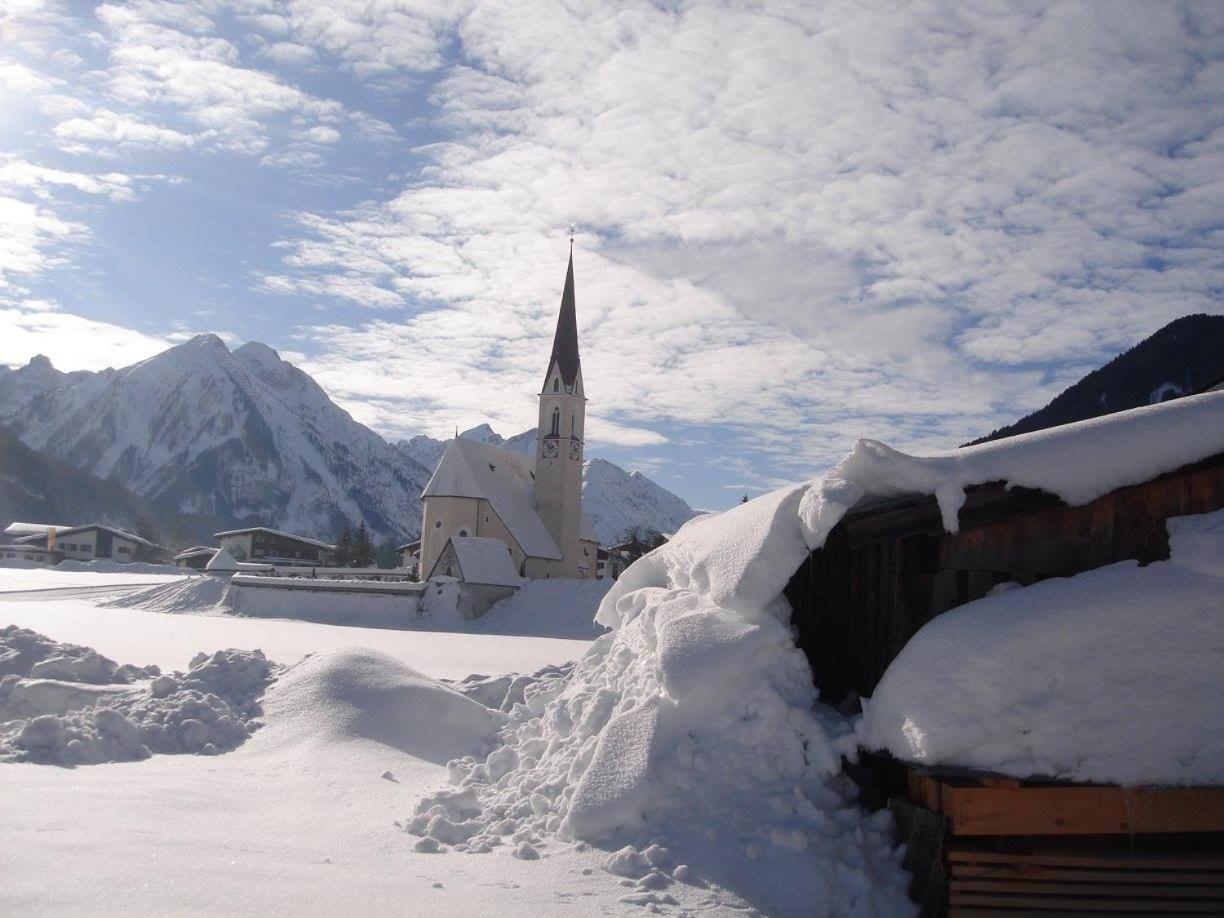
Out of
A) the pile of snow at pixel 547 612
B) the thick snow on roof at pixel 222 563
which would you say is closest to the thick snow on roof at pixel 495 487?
the thick snow on roof at pixel 222 563

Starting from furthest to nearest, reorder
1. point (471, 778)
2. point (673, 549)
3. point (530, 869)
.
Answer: point (673, 549) → point (471, 778) → point (530, 869)

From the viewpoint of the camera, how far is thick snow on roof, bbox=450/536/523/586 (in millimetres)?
38188

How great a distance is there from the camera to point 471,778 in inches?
322

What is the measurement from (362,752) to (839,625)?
4569 millimetres

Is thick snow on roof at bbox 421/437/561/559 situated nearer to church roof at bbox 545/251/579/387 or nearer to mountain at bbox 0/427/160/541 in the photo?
church roof at bbox 545/251/579/387

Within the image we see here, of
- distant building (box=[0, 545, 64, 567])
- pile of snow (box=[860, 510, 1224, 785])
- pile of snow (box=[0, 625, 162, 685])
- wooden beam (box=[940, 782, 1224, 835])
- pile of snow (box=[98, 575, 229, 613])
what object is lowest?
distant building (box=[0, 545, 64, 567])

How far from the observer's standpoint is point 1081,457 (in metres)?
6.27

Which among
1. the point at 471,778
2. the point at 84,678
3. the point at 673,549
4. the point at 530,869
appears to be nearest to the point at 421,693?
the point at 471,778

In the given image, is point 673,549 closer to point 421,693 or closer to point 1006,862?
point 421,693

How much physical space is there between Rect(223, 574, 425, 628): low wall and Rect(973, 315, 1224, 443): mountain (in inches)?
897

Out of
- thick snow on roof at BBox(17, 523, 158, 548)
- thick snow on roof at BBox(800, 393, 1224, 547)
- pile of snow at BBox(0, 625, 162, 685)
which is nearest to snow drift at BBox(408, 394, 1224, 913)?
thick snow on roof at BBox(800, 393, 1224, 547)

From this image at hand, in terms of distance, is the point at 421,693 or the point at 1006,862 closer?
the point at 1006,862

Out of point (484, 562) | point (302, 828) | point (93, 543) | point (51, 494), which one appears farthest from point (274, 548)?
point (302, 828)

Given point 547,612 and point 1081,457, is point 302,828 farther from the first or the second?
point 547,612
